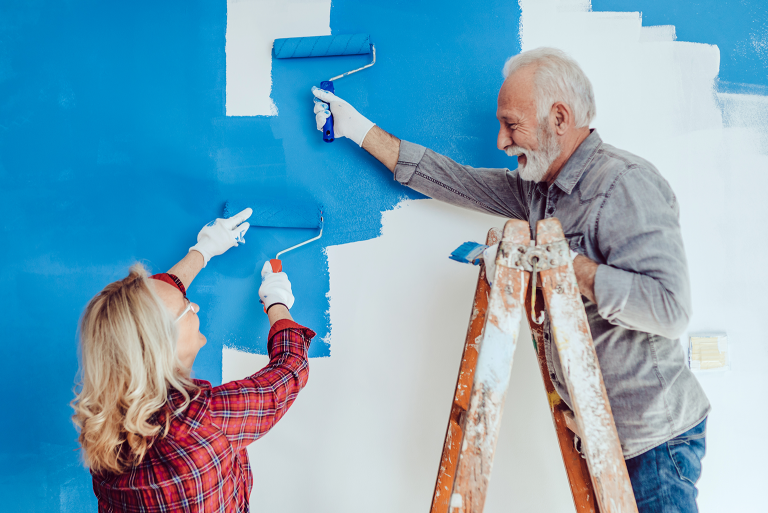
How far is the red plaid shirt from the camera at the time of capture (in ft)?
2.86

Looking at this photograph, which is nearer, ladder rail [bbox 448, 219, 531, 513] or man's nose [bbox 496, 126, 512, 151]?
ladder rail [bbox 448, 219, 531, 513]

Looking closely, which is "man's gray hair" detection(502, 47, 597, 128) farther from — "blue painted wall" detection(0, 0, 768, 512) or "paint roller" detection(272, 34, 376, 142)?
"paint roller" detection(272, 34, 376, 142)

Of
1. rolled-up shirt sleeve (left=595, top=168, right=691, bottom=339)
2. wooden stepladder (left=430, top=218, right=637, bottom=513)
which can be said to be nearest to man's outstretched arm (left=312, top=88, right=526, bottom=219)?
rolled-up shirt sleeve (left=595, top=168, right=691, bottom=339)

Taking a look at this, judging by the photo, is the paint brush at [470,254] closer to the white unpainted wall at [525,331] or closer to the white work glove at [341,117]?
the white unpainted wall at [525,331]

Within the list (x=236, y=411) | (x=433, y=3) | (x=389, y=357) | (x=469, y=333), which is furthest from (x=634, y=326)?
(x=433, y=3)

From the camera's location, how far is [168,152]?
1.43m

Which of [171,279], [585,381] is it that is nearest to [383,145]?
[171,279]

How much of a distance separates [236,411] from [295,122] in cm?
88

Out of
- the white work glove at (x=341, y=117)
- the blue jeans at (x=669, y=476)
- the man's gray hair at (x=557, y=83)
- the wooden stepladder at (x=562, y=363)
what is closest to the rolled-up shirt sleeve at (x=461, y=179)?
the white work glove at (x=341, y=117)

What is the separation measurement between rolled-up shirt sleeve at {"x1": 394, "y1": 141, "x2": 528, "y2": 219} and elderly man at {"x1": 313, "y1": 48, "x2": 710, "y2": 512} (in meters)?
0.10

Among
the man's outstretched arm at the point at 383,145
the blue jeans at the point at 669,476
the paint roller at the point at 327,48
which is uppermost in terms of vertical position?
the paint roller at the point at 327,48

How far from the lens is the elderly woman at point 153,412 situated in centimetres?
87

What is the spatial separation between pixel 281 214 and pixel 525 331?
2.72ft

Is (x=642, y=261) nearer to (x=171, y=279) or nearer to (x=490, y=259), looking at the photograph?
(x=490, y=259)
